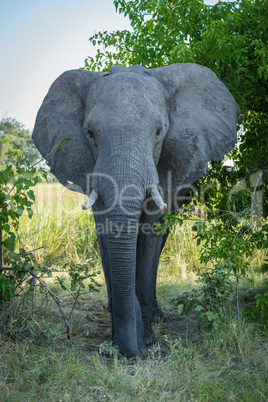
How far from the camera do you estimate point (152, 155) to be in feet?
13.9

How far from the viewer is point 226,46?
471 centimetres

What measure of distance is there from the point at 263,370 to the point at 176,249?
541 cm

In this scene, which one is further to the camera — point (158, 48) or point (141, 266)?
point (158, 48)

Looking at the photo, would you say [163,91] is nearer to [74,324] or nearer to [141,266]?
[141,266]

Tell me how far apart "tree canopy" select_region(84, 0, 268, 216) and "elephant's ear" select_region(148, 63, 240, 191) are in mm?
226

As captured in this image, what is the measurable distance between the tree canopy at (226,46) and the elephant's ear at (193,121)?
8.9 inches

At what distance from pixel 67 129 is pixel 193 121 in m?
1.23

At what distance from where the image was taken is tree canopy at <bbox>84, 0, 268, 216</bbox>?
4.89 meters

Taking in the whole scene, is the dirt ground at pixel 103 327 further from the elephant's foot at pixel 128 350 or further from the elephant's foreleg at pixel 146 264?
the elephant's foreleg at pixel 146 264


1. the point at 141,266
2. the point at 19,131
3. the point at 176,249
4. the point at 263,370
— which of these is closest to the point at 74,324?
the point at 141,266

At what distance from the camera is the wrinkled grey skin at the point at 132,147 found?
3850mm

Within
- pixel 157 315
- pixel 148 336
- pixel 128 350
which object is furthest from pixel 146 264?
pixel 157 315
